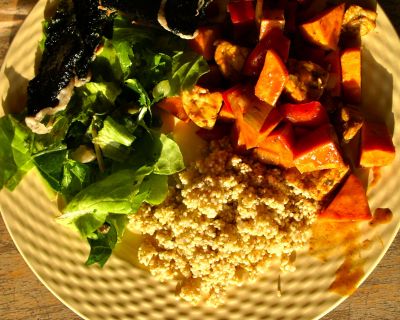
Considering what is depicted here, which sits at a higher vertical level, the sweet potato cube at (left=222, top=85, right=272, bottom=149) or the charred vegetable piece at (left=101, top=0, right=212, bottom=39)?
the charred vegetable piece at (left=101, top=0, right=212, bottom=39)

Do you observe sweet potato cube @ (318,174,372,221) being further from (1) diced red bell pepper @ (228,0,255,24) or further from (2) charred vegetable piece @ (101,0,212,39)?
(2) charred vegetable piece @ (101,0,212,39)

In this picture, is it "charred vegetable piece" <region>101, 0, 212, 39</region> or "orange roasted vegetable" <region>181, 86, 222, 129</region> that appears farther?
"orange roasted vegetable" <region>181, 86, 222, 129</region>

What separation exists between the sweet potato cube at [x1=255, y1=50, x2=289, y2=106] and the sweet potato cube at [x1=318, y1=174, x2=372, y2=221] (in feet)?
1.69

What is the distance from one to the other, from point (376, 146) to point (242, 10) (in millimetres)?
827

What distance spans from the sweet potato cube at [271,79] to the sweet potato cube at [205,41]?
304 mm

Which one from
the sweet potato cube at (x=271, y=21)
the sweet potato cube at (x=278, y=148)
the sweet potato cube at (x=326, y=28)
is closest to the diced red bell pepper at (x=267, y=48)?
the sweet potato cube at (x=271, y=21)

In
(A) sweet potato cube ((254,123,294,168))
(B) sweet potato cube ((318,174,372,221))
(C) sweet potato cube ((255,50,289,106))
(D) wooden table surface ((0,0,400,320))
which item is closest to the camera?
(C) sweet potato cube ((255,50,289,106))

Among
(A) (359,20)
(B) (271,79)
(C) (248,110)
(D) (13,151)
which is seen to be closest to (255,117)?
(C) (248,110)

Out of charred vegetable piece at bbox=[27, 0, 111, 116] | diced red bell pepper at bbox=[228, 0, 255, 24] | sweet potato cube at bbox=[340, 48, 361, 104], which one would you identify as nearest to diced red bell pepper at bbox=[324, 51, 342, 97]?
sweet potato cube at bbox=[340, 48, 361, 104]

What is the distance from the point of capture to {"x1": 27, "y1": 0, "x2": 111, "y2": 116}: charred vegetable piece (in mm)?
1941

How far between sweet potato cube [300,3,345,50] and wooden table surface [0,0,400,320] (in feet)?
1.44

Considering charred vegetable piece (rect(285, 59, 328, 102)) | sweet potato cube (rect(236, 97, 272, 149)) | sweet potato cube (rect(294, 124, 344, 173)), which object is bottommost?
sweet potato cube (rect(294, 124, 344, 173))

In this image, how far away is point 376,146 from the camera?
1.99 m

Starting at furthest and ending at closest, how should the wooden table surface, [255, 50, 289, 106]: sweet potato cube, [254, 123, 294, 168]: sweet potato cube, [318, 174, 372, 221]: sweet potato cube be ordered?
the wooden table surface
[318, 174, 372, 221]: sweet potato cube
[254, 123, 294, 168]: sweet potato cube
[255, 50, 289, 106]: sweet potato cube
